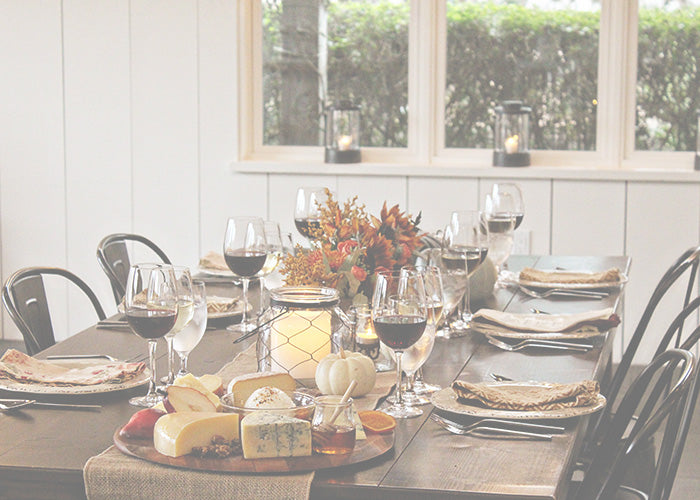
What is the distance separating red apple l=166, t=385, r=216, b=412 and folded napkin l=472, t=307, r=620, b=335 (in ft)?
2.78

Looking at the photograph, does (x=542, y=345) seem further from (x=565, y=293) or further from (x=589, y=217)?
(x=589, y=217)

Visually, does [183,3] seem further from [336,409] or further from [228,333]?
[336,409]

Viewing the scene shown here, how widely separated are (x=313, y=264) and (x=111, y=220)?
2835mm

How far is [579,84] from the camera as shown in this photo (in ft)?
14.3

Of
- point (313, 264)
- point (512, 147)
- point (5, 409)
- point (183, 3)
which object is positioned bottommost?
point (5, 409)

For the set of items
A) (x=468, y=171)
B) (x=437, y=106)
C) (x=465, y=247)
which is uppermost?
(x=437, y=106)

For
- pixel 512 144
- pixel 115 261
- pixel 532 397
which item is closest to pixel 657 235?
pixel 512 144

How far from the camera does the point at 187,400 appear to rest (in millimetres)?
Result: 1428

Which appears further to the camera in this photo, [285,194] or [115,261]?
[285,194]

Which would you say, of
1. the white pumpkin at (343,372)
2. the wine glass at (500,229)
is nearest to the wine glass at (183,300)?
the white pumpkin at (343,372)

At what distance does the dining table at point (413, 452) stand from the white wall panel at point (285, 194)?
249 cm

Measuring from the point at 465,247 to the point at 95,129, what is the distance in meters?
2.75

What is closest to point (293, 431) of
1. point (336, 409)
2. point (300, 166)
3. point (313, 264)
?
point (336, 409)

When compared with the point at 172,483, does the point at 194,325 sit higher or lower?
higher
